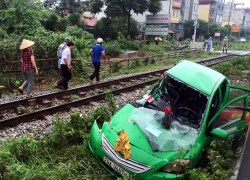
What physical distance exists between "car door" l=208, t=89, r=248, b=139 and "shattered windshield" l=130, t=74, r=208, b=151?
0.98 ft

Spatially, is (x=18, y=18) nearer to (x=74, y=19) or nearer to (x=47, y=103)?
(x=47, y=103)

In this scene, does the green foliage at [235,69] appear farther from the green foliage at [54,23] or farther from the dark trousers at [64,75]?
the green foliage at [54,23]

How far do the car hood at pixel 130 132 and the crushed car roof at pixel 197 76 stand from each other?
127cm

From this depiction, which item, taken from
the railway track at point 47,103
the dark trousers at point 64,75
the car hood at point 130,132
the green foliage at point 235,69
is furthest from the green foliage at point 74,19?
the car hood at point 130,132

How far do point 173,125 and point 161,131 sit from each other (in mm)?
309

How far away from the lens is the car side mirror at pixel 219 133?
180 inches

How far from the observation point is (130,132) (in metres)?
4.52

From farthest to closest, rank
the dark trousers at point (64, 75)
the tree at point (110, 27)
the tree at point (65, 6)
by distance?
the tree at point (65, 6) → the tree at point (110, 27) → the dark trousers at point (64, 75)

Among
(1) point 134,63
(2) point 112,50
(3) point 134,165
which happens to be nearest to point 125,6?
(2) point 112,50

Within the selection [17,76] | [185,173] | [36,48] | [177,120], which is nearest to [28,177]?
[185,173]

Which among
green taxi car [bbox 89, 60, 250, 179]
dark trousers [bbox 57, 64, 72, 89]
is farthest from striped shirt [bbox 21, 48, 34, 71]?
green taxi car [bbox 89, 60, 250, 179]

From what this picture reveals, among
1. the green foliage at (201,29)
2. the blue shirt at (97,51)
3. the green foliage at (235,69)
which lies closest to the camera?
the blue shirt at (97,51)

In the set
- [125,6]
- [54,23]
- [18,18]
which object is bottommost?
[54,23]

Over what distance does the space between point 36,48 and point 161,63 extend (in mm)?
11568
